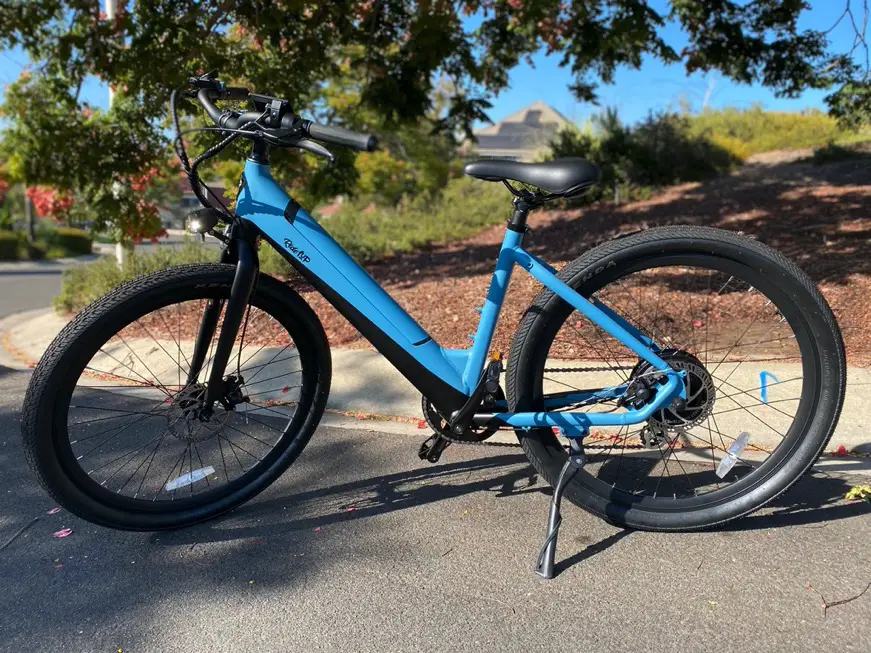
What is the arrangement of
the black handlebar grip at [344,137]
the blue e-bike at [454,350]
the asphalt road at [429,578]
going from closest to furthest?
the asphalt road at [429,578], the black handlebar grip at [344,137], the blue e-bike at [454,350]

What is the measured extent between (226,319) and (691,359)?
168cm

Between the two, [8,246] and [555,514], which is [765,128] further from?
[8,246]

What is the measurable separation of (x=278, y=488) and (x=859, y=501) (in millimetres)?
2390

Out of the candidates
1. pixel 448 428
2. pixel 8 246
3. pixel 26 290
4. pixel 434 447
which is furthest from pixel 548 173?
pixel 8 246

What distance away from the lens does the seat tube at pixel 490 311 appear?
2385mm

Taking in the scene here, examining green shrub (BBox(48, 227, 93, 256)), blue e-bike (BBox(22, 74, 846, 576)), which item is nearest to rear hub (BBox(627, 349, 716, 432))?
blue e-bike (BBox(22, 74, 846, 576))

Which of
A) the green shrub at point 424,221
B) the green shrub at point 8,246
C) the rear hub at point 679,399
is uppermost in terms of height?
the green shrub at point 424,221

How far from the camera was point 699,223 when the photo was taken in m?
8.71

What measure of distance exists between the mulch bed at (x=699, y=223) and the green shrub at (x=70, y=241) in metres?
24.5

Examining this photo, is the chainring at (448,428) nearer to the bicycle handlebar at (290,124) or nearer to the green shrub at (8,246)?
the bicycle handlebar at (290,124)

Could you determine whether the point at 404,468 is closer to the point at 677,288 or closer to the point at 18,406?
the point at 18,406

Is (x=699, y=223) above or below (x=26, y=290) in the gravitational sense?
above

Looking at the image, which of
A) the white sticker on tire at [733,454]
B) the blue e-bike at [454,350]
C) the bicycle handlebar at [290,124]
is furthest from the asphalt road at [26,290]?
the white sticker on tire at [733,454]

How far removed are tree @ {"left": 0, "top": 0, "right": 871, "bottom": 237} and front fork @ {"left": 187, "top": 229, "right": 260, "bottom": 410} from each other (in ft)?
13.8
